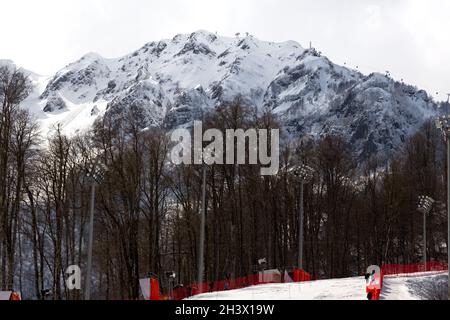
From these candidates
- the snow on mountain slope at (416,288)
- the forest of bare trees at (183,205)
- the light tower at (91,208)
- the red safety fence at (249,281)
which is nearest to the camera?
the snow on mountain slope at (416,288)

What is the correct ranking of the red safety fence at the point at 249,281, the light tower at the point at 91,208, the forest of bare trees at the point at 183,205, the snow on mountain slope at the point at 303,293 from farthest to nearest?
the forest of bare trees at the point at 183,205 → the red safety fence at the point at 249,281 → the light tower at the point at 91,208 → the snow on mountain slope at the point at 303,293

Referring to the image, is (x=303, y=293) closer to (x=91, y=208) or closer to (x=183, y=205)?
(x=91, y=208)

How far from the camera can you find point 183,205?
1975 inches

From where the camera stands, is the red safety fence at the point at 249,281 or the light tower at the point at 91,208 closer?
the light tower at the point at 91,208

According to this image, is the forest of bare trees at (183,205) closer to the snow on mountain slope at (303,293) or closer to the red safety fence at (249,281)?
the red safety fence at (249,281)

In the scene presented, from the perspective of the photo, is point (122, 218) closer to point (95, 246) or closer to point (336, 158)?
point (95, 246)

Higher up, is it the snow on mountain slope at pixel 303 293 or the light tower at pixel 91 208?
the light tower at pixel 91 208

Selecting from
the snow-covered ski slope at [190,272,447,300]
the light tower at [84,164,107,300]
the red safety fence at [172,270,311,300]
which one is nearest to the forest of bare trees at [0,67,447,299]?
the light tower at [84,164,107,300]

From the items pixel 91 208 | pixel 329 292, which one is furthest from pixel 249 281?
pixel 329 292

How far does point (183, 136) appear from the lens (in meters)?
51.6

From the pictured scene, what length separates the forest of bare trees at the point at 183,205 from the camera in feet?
135

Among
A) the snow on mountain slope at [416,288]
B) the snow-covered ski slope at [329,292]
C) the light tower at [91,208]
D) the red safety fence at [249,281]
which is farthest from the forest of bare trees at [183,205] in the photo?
the snow on mountain slope at [416,288]

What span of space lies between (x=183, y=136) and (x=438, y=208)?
2596cm
